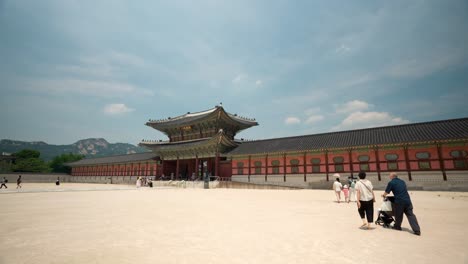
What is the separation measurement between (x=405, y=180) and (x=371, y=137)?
15.6 feet

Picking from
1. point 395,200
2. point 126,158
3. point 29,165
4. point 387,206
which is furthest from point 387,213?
point 29,165

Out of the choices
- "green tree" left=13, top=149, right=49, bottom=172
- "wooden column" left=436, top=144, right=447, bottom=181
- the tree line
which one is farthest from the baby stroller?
"green tree" left=13, top=149, right=49, bottom=172

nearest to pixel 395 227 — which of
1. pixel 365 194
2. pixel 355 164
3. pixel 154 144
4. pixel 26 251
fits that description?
pixel 365 194

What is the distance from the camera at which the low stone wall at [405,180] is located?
717 inches

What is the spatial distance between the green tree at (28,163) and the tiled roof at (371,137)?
57.9 metres

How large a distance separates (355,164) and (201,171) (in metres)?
21.5

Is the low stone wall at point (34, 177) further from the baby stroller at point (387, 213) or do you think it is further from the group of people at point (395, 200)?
the baby stroller at point (387, 213)

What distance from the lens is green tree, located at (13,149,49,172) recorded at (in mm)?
56756

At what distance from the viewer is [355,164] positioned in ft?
73.0

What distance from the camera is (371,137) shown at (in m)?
22.7

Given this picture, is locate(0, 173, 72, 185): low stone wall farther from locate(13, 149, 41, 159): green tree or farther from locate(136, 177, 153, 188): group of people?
locate(136, 177, 153, 188): group of people

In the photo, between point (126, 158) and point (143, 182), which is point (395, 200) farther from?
point (126, 158)

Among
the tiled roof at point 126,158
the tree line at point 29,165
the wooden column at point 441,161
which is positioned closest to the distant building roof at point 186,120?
the tiled roof at point 126,158

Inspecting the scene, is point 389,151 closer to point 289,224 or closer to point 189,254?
point 289,224
